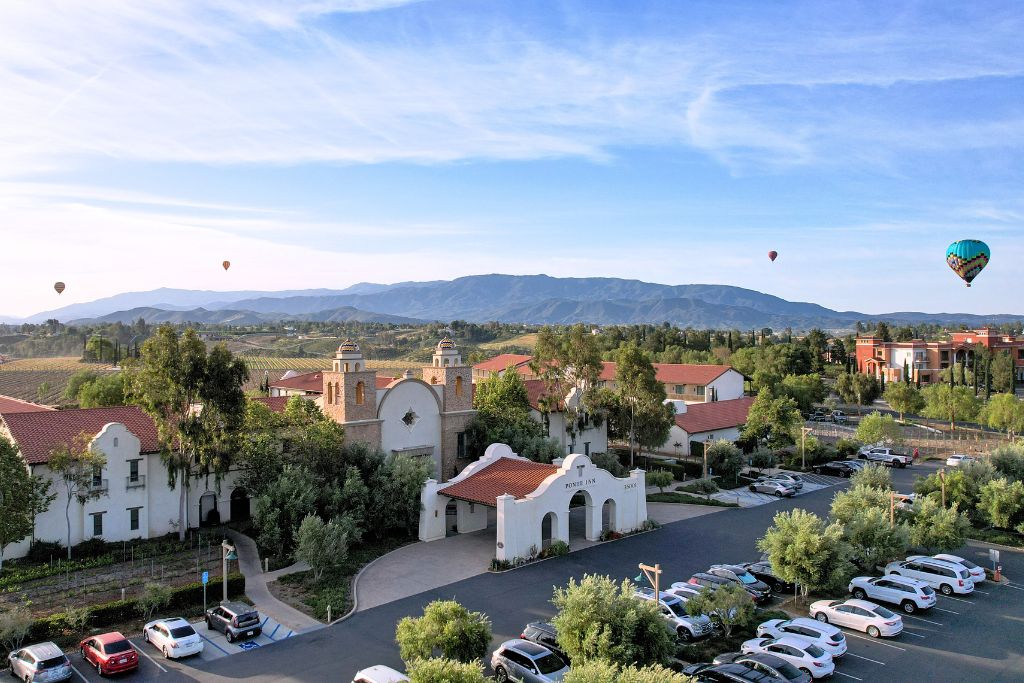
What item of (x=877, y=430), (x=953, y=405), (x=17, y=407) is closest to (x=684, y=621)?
(x=877, y=430)

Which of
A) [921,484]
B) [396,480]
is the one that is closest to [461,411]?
[396,480]

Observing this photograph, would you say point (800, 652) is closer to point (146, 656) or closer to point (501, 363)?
point (146, 656)

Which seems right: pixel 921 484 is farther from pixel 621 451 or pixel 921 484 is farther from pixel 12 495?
pixel 12 495

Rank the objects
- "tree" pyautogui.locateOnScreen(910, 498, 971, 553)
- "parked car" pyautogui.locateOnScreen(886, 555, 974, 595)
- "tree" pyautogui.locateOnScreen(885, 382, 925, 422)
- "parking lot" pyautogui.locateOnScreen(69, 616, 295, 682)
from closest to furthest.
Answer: "parking lot" pyautogui.locateOnScreen(69, 616, 295, 682) → "parked car" pyautogui.locateOnScreen(886, 555, 974, 595) → "tree" pyautogui.locateOnScreen(910, 498, 971, 553) → "tree" pyautogui.locateOnScreen(885, 382, 925, 422)

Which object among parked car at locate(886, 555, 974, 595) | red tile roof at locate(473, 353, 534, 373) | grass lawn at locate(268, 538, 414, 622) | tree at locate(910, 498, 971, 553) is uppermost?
red tile roof at locate(473, 353, 534, 373)

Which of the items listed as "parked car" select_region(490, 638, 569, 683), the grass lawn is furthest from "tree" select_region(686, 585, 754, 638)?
the grass lawn

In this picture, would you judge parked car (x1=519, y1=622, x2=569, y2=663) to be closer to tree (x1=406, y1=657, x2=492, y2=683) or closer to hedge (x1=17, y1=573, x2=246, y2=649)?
tree (x1=406, y1=657, x2=492, y2=683)
